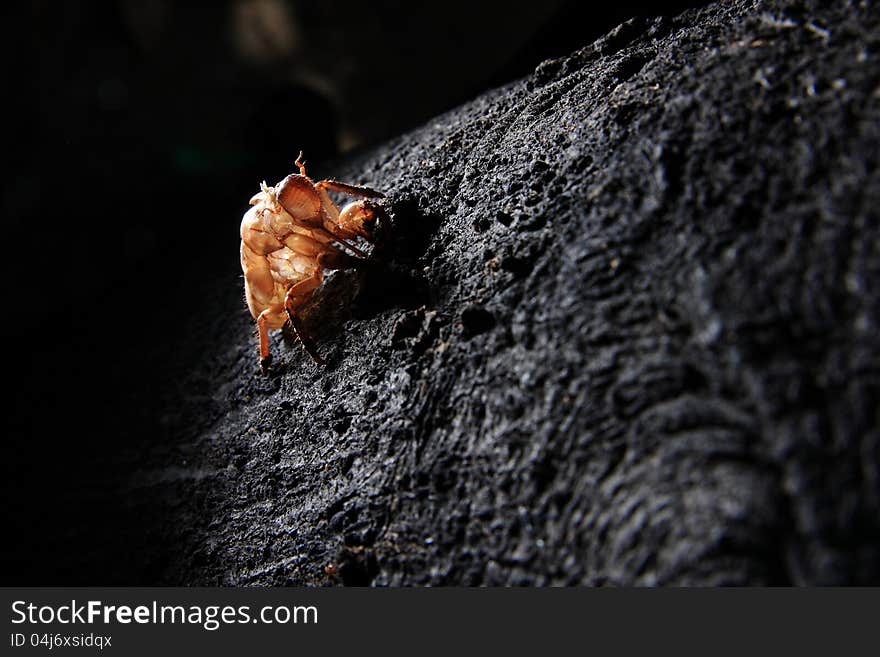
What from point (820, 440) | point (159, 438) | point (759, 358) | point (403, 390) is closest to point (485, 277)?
point (403, 390)

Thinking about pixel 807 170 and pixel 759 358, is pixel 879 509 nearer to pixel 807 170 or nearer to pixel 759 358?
pixel 759 358

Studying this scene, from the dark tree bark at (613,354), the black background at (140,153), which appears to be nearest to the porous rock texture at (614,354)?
the dark tree bark at (613,354)

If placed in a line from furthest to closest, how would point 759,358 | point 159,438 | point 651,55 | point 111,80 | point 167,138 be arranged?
1. point 167,138
2. point 111,80
3. point 159,438
4. point 651,55
5. point 759,358

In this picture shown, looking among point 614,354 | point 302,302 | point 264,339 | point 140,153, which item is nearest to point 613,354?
point 614,354

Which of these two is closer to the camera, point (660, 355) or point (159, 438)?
point (660, 355)

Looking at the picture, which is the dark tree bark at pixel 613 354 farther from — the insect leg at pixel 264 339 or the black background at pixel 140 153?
the black background at pixel 140 153

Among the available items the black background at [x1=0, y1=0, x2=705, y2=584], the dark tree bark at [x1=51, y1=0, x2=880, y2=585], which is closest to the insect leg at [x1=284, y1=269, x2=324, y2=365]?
the dark tree bark at [x1=51, y1=0, x2=880, y2=585]

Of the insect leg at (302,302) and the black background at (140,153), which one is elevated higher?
the black background at (140,153)

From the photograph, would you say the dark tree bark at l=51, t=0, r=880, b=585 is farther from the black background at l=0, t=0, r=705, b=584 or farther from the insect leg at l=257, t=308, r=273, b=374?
the black background at l=0, t=0, r=705, b=584
